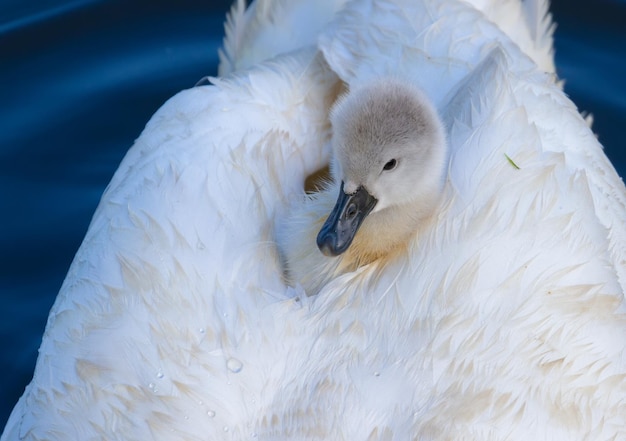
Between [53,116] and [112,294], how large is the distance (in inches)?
107

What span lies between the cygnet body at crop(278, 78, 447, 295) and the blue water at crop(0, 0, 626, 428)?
2088 mm

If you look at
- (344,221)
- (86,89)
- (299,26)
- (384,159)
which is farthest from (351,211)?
(86,89)

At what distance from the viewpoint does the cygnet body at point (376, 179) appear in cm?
340

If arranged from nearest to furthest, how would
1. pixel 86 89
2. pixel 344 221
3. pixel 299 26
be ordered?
pixel 344 221 < pixel 299 26 < pixel 86 89

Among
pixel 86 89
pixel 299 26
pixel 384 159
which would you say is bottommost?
pixel 86 89

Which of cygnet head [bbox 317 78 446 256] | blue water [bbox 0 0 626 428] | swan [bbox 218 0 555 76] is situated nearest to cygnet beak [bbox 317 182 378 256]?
cygnet head [bbox 317 78 446 256]

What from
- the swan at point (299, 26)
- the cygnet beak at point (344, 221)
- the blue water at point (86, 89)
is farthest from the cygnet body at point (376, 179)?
the blue water at point (86, 89)

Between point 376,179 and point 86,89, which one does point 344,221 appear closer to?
point 376,179

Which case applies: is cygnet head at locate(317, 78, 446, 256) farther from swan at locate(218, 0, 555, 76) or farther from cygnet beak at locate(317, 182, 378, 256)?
swan at locate(218, 0, 555, 76)

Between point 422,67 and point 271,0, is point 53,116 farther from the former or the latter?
point 422,67

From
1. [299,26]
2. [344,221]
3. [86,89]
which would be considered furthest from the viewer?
[86,89]

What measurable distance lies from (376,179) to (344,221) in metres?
0.17

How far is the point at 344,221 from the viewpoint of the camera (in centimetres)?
338

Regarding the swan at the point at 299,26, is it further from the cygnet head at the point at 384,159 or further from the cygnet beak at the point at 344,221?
the cygnet beak at the point at 344,221
